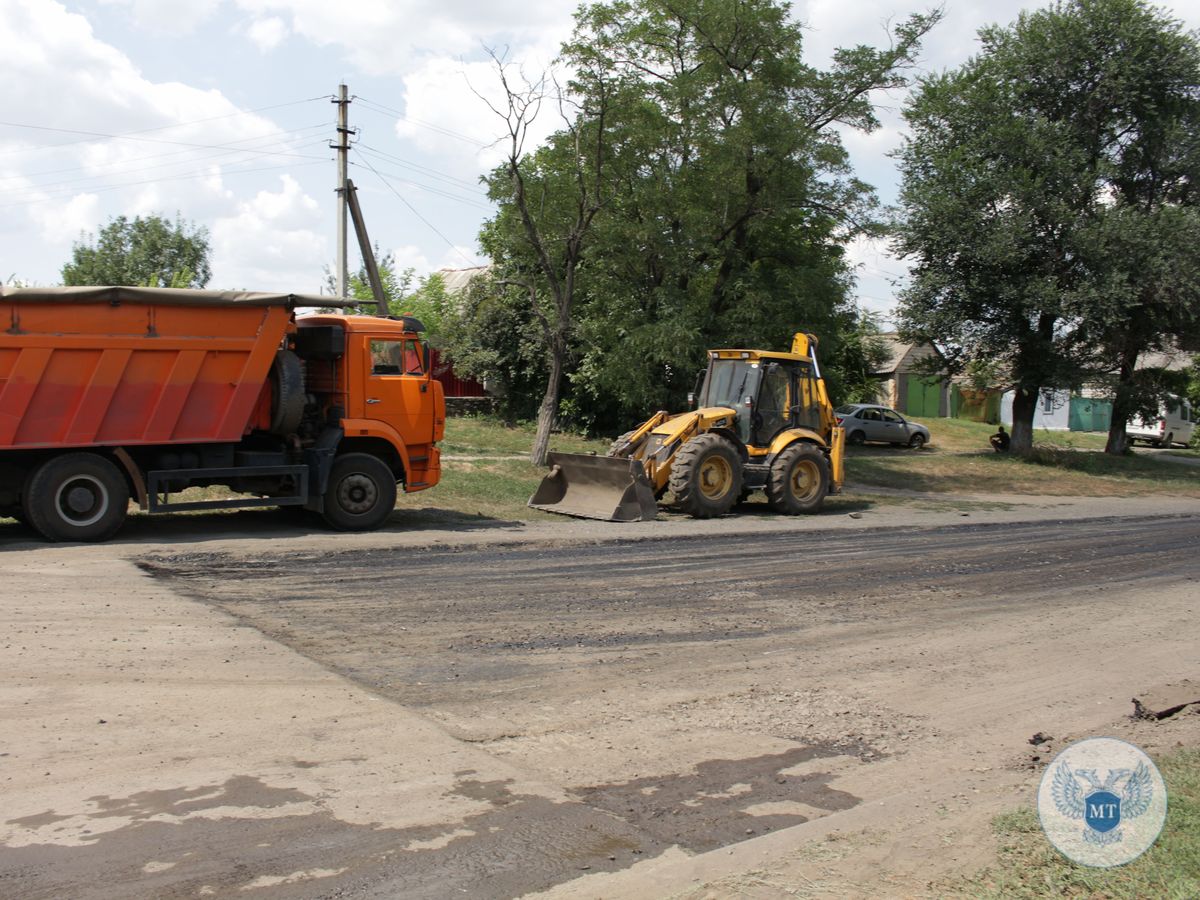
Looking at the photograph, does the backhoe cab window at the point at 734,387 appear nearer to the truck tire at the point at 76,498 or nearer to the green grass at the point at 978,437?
the truck tire at the point at 76,498

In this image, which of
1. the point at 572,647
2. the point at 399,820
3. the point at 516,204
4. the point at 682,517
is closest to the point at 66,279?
the point at 516,204

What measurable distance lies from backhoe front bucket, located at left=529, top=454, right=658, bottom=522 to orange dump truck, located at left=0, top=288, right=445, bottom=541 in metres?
2.89

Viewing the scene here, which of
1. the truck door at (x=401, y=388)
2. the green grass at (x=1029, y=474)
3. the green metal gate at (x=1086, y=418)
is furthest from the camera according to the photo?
the green metal gate at (x=1086, y=418)

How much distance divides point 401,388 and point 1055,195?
22.4 metres

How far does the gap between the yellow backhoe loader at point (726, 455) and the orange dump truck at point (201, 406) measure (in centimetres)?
308

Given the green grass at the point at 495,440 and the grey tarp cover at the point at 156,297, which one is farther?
the green grass at the point at 495,440

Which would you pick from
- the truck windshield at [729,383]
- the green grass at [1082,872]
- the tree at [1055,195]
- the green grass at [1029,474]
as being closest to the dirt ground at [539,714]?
the green grass at [1082,872]

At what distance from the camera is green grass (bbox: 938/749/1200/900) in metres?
4.21

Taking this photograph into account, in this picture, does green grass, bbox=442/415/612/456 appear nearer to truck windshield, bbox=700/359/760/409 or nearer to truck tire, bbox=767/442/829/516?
truck windshield, bbox=700/359/760/409

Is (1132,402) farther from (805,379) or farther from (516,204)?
(516,204)

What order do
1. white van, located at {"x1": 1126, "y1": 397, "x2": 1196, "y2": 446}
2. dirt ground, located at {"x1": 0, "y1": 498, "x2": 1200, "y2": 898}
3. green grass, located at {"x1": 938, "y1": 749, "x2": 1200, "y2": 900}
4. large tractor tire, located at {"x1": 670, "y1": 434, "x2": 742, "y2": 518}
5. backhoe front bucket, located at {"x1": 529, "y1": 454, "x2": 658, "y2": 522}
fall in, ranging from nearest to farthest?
green grass, located at {"x1": 938, "y1": 749, "x2": 1200, "y2": 900}, dirt ground, located at {"x1": 0, "y1": 498, "x2": 1200, "y2": 898}, backhoe front bucket, located at {"x1": 529, "y1": 454, "x2": 658, "y2": 522}, large tractor tire, located at {"x1": 670, "y1": 434, "x2": 742, "y2": 518}, white van, located at {"x1": 1126, "y1": 397, "x2": 1196, "y2": 446}

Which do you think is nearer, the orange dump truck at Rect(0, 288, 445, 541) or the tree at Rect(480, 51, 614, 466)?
the orange dump truck at Rect(0, 288, 445, 541)

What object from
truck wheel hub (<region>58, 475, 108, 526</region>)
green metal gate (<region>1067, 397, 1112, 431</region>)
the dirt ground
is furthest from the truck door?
green metal gate (<region>1067, 397, 1112, 431</region>)

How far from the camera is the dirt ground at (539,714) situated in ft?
15.8
